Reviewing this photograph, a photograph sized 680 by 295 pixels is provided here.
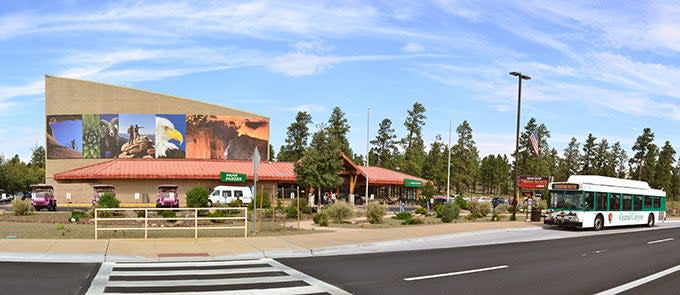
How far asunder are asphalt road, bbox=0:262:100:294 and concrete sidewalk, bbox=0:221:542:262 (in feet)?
3.84

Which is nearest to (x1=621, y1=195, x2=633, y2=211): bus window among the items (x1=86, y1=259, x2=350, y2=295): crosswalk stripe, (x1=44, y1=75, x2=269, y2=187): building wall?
(x1=86, y1=259, x2=350, y2=295): crosswalk stripe

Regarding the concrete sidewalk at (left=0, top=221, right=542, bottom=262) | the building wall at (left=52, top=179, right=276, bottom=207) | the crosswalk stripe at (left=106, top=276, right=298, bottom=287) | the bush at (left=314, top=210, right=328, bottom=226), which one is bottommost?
the building wall at (left=52, top=179, right=276, bottom=207)

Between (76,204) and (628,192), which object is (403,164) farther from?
(628,192)

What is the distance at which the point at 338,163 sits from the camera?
48406 millimetres

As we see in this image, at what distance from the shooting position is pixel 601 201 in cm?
3017

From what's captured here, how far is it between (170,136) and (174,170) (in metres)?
5.91

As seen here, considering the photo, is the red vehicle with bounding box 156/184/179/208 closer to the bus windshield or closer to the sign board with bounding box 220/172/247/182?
the sign board with bounding box 220/172/247/182

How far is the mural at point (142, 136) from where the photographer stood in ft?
206

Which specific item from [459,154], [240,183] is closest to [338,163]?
[240,183]

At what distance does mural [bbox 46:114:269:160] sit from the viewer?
62.8 metres

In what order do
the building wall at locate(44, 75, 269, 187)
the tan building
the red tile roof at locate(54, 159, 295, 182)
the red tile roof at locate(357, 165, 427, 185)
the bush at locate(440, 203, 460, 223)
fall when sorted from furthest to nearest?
the red tile roof at locate(357, 165, 427, 185) < the building wall at locate(44, 75, 269, 187) < the tan building < the red tile roof at locate(54, 159, 295, 182) < the bush at locate(440, 203, 460, 223)

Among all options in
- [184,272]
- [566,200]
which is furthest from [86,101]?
[184,272]

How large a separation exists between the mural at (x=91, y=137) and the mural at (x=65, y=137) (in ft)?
1.42

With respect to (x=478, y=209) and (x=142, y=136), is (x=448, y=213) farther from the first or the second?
(x=142, y=136)
